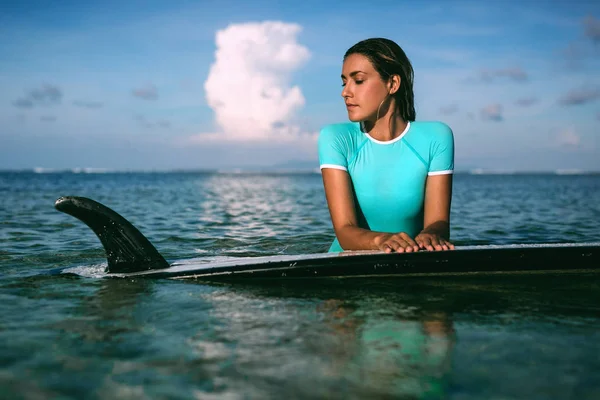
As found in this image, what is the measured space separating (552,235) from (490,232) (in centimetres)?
121

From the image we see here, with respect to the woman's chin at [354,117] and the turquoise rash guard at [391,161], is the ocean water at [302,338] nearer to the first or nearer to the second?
the turquoise rash guard at [391,161]

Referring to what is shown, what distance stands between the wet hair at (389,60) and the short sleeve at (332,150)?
565mm

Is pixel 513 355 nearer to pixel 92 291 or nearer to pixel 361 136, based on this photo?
pixel 361 136

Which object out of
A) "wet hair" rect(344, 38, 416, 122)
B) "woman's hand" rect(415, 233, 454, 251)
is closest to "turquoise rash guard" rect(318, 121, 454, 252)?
"wet hair" rect(344, 38, 416, 122)

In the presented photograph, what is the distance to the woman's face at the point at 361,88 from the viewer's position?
394 centimetres

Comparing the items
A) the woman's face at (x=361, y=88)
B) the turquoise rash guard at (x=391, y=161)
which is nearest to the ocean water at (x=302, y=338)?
the turquoise rash guard at (x=391, y=161)

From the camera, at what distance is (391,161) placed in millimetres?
4137

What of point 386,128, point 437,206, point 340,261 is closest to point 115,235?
point 340,261

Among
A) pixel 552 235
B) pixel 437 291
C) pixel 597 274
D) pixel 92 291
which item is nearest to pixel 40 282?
pixel 92 291

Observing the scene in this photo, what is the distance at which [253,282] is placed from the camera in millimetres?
3936

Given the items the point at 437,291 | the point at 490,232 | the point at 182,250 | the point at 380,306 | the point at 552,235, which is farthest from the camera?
the point at 490,232

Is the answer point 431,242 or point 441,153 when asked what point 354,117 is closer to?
point 441,153

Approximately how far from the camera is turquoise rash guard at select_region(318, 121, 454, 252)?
4121mm

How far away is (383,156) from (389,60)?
73 centimetres
